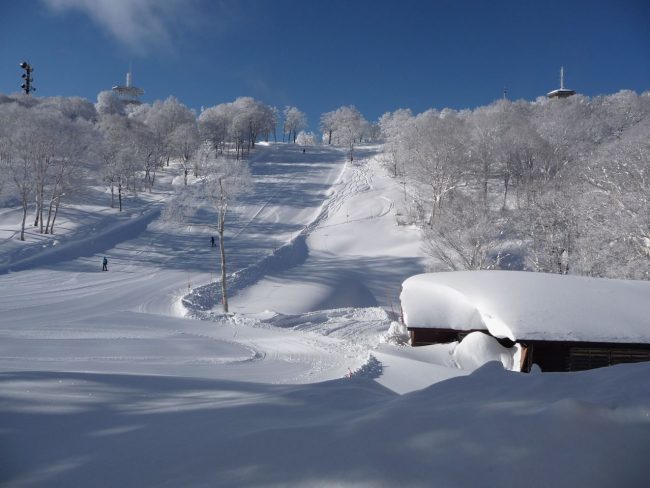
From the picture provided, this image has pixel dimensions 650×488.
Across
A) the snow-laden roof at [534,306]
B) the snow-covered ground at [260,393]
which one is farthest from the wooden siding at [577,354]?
the snow-covered ground at [260,393]

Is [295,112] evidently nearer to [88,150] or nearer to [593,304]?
[88,150]

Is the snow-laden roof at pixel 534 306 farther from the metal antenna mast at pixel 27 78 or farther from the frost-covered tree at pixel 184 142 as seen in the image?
the metal antenna mast at pixel 27 78

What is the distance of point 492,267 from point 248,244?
21787 mm

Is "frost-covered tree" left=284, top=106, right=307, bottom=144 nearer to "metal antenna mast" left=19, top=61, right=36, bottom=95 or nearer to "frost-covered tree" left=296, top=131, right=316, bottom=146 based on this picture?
"frost-covered tree" left=296, top=131, right=316, bottom=146

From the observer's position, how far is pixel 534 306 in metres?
11.7

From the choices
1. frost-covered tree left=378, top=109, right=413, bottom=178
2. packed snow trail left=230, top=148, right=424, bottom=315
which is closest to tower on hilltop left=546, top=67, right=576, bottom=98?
frost-covered tree left=378, top=109, right=413, bottom=178

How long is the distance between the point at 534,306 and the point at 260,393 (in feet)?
31.9

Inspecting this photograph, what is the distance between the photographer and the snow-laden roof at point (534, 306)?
10.9 metres

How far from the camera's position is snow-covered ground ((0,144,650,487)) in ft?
8.75

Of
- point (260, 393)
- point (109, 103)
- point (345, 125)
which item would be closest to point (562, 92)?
point (345, 125)

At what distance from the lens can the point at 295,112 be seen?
337ft

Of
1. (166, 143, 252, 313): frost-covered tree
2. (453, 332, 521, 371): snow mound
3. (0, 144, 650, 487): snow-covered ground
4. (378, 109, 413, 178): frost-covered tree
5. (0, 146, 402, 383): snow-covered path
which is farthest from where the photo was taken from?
(378, 109, 413, 178): frost-covered tree

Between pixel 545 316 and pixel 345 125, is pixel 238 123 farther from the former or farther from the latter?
pixel 545 316

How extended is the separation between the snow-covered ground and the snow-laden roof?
4.37ft
